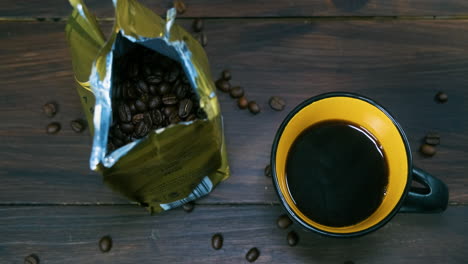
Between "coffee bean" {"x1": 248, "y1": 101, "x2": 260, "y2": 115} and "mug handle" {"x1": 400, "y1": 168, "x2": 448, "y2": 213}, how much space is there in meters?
0.30

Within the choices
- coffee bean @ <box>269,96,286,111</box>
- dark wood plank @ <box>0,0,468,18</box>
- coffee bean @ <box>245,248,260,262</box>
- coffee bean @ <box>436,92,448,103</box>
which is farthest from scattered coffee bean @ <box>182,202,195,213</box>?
coffee bean @ <box>436,92,448,103</box>

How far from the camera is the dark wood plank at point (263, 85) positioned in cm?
90

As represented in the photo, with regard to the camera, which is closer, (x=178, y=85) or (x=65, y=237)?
(x=178, y=85)

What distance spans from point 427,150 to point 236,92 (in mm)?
374

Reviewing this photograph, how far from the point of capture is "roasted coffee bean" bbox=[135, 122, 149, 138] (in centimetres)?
78

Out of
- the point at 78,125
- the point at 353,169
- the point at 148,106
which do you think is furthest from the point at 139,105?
the point at 353,169

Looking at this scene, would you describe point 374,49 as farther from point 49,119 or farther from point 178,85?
point 49,119

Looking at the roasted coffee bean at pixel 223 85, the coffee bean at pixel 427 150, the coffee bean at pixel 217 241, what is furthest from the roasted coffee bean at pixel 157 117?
the coffee bean at pixel 427 150

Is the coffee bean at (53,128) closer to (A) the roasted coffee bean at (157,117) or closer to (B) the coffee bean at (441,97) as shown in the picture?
(A) the roasted coffee bean at (157,117)

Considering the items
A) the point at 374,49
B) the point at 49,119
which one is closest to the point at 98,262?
the point at 49,119

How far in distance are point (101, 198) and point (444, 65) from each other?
0.71 metres

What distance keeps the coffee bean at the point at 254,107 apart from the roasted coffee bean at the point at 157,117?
18cm

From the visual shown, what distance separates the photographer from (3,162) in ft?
3.02

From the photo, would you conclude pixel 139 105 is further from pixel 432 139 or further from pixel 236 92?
pixel 432 139
